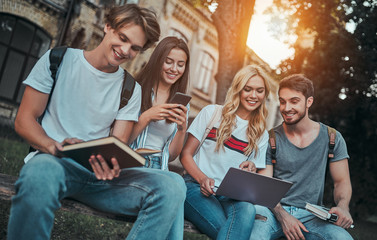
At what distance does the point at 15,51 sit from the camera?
14.5 m

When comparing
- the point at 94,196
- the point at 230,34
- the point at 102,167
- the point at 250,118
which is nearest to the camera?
the point at 102,167

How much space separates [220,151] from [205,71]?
1848cm

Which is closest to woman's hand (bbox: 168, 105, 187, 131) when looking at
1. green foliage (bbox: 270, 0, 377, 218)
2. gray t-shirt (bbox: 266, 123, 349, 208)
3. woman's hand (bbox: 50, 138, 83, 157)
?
woman's hand (bbox: 50, 138, 83, 157)

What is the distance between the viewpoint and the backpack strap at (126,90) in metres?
3.14

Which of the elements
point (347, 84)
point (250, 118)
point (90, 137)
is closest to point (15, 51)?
point (347, 84)

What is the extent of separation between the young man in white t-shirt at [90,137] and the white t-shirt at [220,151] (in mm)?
836

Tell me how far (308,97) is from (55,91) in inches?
103

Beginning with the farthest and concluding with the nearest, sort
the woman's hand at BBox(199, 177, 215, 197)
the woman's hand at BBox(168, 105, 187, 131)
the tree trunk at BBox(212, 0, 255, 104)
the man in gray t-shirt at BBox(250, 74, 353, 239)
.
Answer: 1. the tree trunk at BBox(212, 0, 255, 104)
2. the man in gray t-shirt at BBox(250, 74, 353, 239)
3. the woman's hand at BBox(199, 177, 215, 197)
4. the woman's hand at BBox(168, 105, 187, 131)

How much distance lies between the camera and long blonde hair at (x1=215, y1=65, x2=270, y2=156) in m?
3.79

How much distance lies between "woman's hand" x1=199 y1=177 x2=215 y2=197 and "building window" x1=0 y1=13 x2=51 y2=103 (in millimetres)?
12587

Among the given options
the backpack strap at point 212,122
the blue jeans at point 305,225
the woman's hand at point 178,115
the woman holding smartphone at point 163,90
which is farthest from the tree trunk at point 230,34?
the woman's hand at point 178,115

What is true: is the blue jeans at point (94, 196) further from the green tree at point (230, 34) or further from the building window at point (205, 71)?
the building window at point (205, 71)

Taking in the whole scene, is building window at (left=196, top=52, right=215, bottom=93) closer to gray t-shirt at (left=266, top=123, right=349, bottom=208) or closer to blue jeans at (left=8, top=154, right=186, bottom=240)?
gray t-shirt at (left=266, top=123, right=349, bottom=208)

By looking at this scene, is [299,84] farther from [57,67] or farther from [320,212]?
[57,67]
